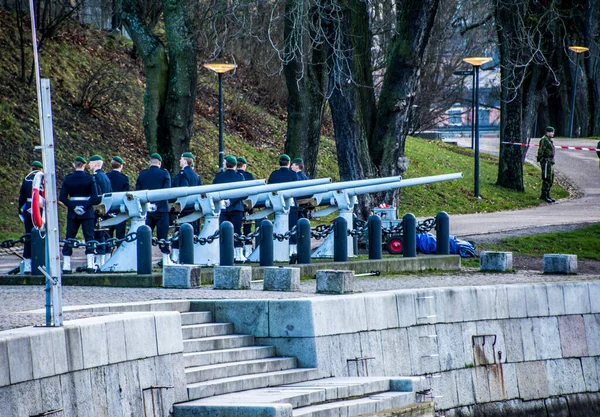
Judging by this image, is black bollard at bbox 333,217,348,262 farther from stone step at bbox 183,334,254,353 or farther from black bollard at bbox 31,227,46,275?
stone step at bbox 183,334,254,353

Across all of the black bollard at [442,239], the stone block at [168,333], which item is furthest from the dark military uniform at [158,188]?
the stone block at [168,333]

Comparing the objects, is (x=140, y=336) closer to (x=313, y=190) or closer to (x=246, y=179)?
(x=313, y=190)

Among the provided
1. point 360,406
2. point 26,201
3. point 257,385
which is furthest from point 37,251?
point 360,406

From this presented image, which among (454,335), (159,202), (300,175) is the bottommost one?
(454,335)

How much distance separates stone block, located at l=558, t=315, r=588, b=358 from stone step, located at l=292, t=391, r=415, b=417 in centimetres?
448

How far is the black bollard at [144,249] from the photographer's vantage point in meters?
15.6

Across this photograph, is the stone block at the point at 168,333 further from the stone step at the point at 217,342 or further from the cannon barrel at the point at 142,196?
the cannon barrel at the point at 142,196

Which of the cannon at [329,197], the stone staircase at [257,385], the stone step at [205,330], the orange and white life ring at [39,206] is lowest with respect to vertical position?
the stone staircase at [257,385]

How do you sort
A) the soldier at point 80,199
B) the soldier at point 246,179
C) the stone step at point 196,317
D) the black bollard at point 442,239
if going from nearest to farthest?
the stone step at point 196,317
the soldier at point 80,199
the black bollard at point 442,239
the soldier at point 246,179

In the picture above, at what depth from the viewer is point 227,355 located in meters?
11.6

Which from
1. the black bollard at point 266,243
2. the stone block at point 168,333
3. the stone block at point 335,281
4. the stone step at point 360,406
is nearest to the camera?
the stone block at point 168,333

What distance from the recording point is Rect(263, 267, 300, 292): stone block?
14.3m

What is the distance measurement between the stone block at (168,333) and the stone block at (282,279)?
3825 millimetres

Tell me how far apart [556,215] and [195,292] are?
1577cm
